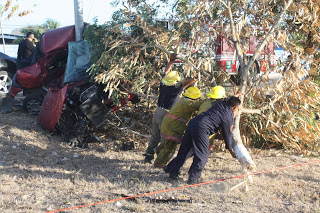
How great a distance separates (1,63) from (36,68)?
206cm

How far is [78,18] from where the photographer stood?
8312 mm

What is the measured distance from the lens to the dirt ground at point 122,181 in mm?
4363

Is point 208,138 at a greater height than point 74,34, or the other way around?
point 74,34

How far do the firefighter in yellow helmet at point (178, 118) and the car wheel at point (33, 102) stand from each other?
13.3 ft

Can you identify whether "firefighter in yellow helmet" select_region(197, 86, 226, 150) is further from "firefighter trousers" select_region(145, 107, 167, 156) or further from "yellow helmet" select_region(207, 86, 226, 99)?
"firefighter trousers" select_region(145, 107, 167, 156)

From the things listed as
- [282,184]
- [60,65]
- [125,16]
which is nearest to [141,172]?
[282,184]

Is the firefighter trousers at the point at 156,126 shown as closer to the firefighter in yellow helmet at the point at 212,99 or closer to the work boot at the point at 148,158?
the work boot at the point at 148,158

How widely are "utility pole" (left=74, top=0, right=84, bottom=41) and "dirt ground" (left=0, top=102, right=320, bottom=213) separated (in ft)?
8.39

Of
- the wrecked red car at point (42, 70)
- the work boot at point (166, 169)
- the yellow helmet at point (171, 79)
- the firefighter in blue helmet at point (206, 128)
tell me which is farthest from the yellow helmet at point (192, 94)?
the wrecked red car at point (42, 70)

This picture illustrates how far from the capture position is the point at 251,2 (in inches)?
261

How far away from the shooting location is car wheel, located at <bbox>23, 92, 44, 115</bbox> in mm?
8414

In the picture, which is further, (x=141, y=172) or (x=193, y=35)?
(x=193, y=35)

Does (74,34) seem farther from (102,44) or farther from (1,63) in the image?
(1,63)

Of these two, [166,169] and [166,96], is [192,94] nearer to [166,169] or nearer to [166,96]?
[166,96]
